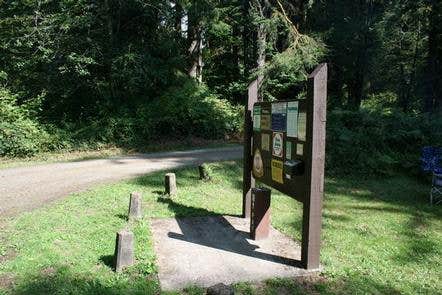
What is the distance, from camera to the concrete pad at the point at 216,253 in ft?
15.6

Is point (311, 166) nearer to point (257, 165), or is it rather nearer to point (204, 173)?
point (257, 165)

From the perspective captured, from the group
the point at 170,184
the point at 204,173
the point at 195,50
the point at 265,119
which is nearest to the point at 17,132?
the point at 204,173

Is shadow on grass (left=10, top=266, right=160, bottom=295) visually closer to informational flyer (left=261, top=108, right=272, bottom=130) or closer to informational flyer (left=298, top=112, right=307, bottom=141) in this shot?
informational flyer (left=298, top=112, right=307, bottom=141)

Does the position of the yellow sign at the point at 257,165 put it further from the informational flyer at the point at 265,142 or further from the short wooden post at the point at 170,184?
the short wooden post at the point at 170,184

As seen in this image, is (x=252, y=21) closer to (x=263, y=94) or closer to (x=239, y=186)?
(x=263, y=94)

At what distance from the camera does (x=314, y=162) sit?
476cm

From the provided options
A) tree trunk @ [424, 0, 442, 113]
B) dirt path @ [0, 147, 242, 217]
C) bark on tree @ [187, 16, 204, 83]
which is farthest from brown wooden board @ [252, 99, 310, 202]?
bark on tree @ [187, 16, 204, 83]

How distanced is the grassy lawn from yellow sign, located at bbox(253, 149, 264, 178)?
992 millimetres

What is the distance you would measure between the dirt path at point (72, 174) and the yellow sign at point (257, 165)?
408 centimetres

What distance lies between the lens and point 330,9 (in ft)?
72.1

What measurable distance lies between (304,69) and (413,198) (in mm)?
10660

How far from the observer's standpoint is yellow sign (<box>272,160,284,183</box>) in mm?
5562

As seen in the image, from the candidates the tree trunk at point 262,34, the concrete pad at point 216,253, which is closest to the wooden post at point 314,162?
the concrete pad at point 216,253

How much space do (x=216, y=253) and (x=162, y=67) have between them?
13.7 meters
